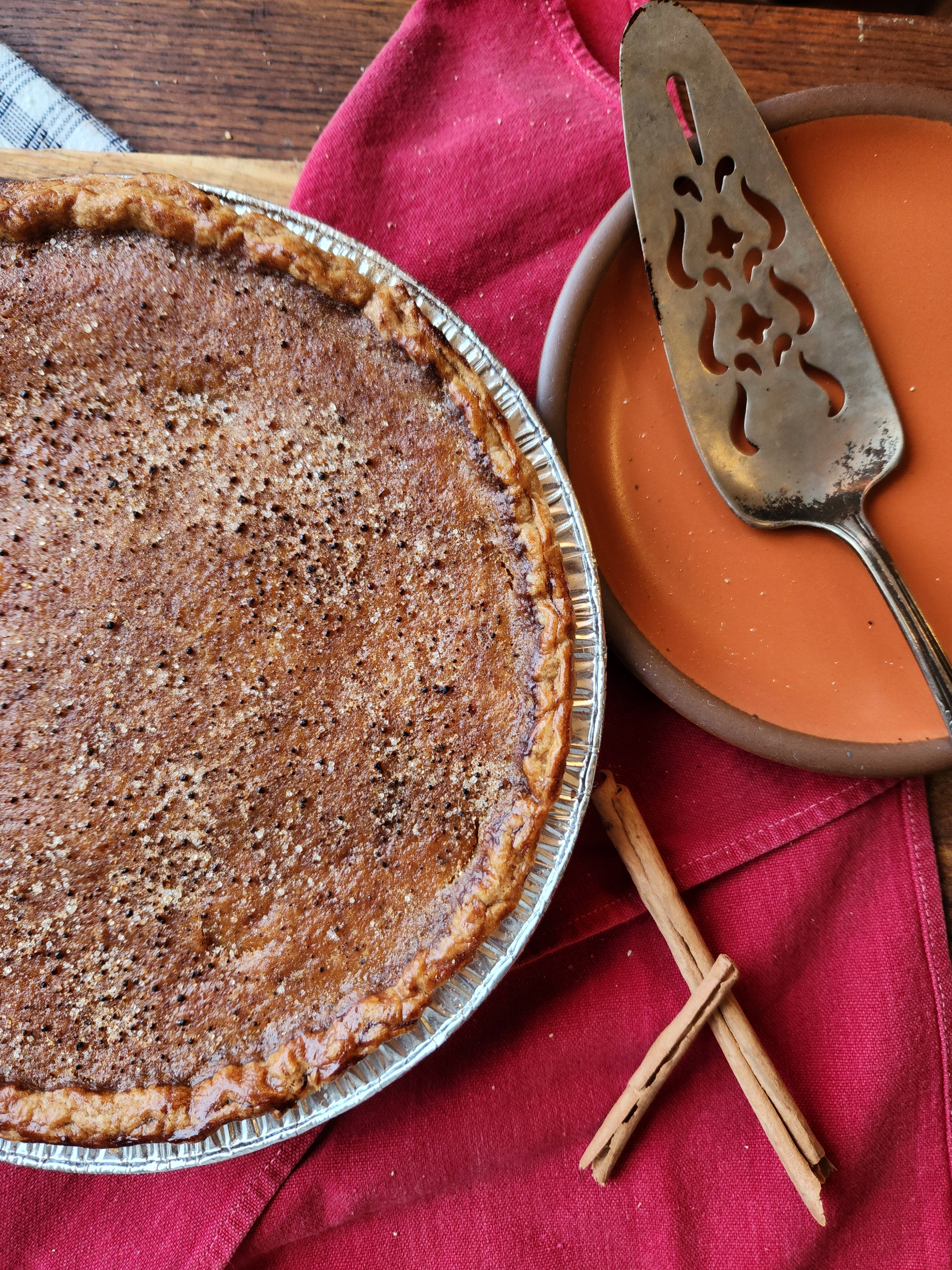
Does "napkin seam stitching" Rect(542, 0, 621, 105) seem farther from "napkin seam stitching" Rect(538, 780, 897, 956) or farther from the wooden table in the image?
"napkin seam stitching" Rect(538, 780, 897, 956)

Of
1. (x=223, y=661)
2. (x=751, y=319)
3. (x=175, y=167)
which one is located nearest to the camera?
(x=223, y=661)

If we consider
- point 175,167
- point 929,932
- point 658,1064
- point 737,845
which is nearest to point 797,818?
point 737,845

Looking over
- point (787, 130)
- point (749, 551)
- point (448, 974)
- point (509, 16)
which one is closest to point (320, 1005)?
point (448, 974)

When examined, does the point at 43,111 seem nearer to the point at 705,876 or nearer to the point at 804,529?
the point at 804,529

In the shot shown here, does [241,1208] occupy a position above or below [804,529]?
below

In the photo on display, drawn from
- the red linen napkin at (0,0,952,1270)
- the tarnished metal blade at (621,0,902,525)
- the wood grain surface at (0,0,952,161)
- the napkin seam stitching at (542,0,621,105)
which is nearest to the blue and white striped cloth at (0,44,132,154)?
the wood grain surface at (0,0,952,161)

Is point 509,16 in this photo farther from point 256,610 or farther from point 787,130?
point 256,610
